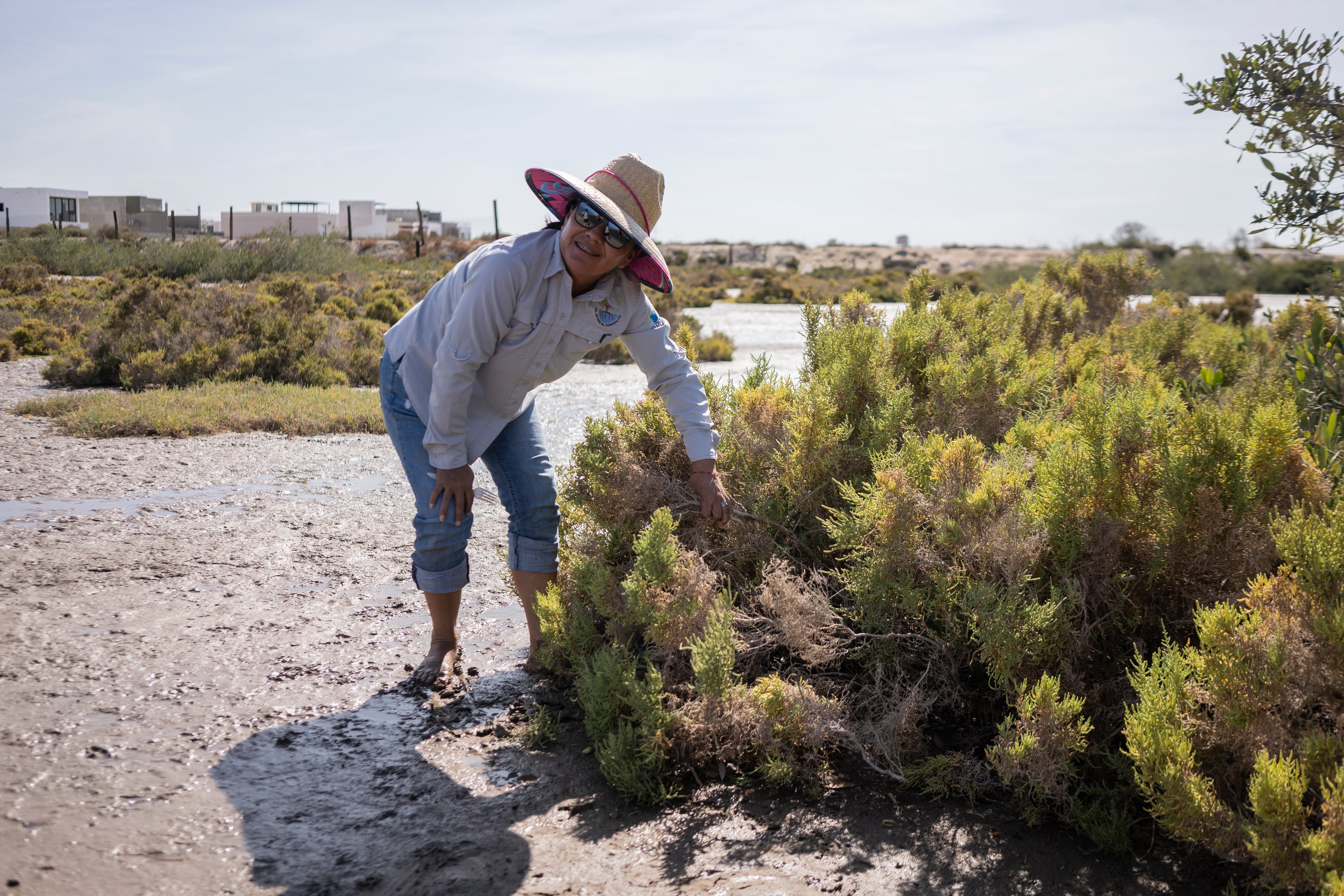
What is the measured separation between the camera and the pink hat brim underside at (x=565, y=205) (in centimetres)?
310

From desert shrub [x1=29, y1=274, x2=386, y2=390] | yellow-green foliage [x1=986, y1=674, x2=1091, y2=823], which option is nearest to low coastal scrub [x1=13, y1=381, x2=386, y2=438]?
desert shrub [x1=29, y1=274, x2=386, y2=390]

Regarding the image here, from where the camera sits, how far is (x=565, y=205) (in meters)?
3.21

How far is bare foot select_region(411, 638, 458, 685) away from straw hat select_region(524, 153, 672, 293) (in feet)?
5.24

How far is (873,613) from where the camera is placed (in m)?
2.97

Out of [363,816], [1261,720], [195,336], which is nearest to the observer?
[1261,720]

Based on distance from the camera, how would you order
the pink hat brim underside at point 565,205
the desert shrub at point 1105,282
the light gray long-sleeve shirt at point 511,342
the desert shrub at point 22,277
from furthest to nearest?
the desert shrub at point 22,277 → the desert shrub at point 1105,282 → the pink hat brim underside at point 565,205 → the light gray long-sleeve shirt at point 511,342

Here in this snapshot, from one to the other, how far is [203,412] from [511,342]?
247 inches

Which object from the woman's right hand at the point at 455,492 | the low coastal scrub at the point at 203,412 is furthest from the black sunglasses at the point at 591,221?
the low coastal scrub at the point at 203,412

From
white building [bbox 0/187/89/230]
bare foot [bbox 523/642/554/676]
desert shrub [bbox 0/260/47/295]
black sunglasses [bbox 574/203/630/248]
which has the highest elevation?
white building [bbox 0/187/89/230]

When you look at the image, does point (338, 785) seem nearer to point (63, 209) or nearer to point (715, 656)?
point (715, 656)

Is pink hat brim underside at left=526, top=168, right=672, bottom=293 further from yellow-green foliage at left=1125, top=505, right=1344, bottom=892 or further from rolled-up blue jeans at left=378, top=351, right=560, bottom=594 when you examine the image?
yellow-green foliage at left=1125, top=505, right=1344, bottom=892

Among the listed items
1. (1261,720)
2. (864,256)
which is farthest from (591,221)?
(864,256)

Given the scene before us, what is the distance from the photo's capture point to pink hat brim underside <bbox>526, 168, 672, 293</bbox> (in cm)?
310

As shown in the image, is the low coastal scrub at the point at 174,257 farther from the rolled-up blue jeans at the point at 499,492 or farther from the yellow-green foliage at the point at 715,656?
the yellow-green foliage at the point at 715,656
